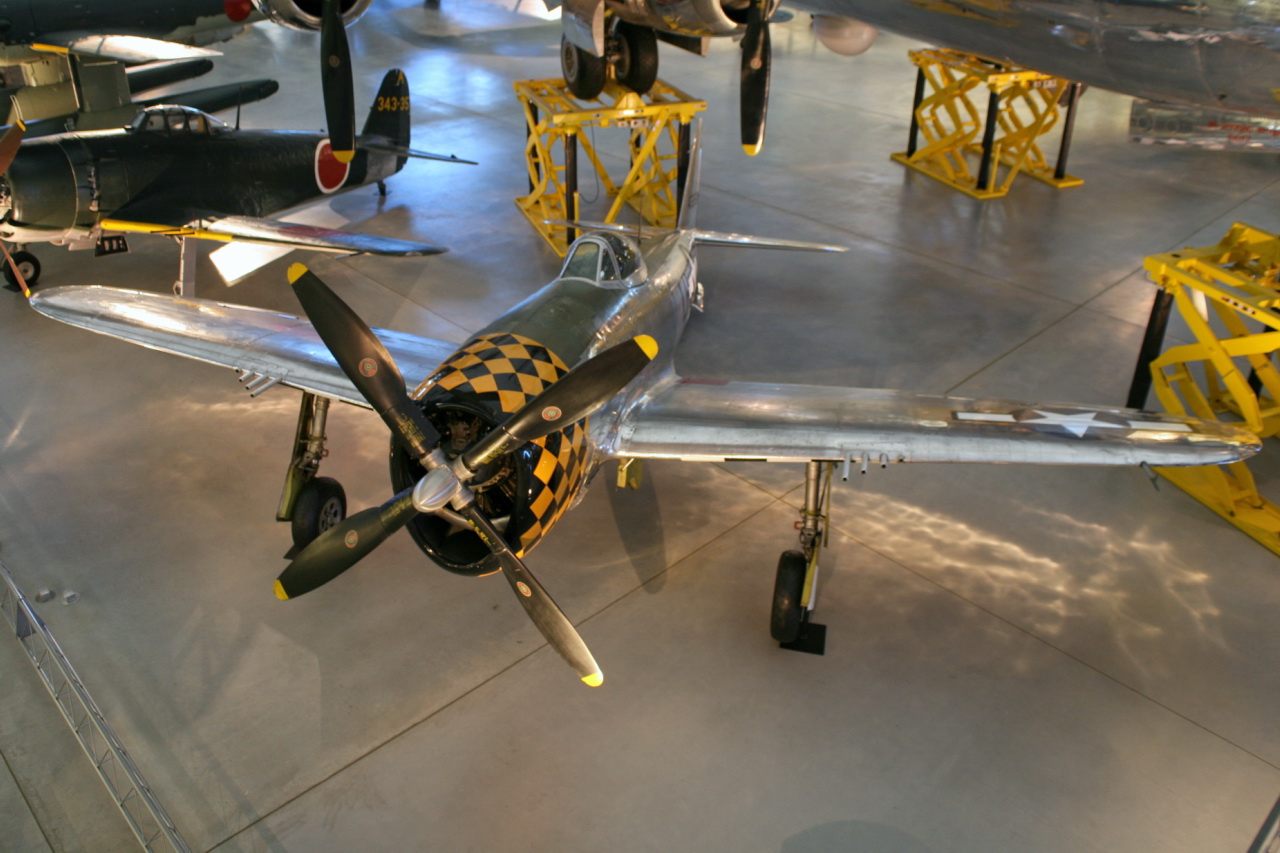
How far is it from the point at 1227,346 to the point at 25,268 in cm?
1205

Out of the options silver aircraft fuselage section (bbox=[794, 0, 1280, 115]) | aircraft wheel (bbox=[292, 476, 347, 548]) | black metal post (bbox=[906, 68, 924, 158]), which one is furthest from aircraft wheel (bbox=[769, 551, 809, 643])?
black metal post (bbox=[906, 68, 924, 158])

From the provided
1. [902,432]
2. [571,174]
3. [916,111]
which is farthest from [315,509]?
[916,111]

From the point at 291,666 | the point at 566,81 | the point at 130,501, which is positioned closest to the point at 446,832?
the point at 291,666

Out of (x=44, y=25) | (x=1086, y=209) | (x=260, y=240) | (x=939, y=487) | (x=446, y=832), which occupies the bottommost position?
(x=1086, y=209)

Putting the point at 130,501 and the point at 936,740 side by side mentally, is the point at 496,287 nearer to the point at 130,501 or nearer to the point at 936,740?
the point at 130,501

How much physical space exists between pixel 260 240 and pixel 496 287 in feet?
8.52

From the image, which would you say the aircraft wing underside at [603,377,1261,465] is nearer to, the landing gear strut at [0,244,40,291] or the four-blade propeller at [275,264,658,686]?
the four-blade propeller at [275,264,658,686]

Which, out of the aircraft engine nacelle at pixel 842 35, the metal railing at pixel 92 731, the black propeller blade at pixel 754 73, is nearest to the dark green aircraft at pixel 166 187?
the black propeller blade at pixel 754 73

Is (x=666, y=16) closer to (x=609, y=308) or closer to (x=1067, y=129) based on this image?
(x=609, y=308)

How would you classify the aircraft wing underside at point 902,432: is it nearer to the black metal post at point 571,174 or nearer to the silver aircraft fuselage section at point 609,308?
the silver aircraft fuselage section at point 609,308

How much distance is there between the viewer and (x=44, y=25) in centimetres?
1155

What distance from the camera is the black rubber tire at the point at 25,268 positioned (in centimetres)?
1054

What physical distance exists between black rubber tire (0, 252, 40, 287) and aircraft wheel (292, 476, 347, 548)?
6.18 m

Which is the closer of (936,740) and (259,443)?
(936,740)
